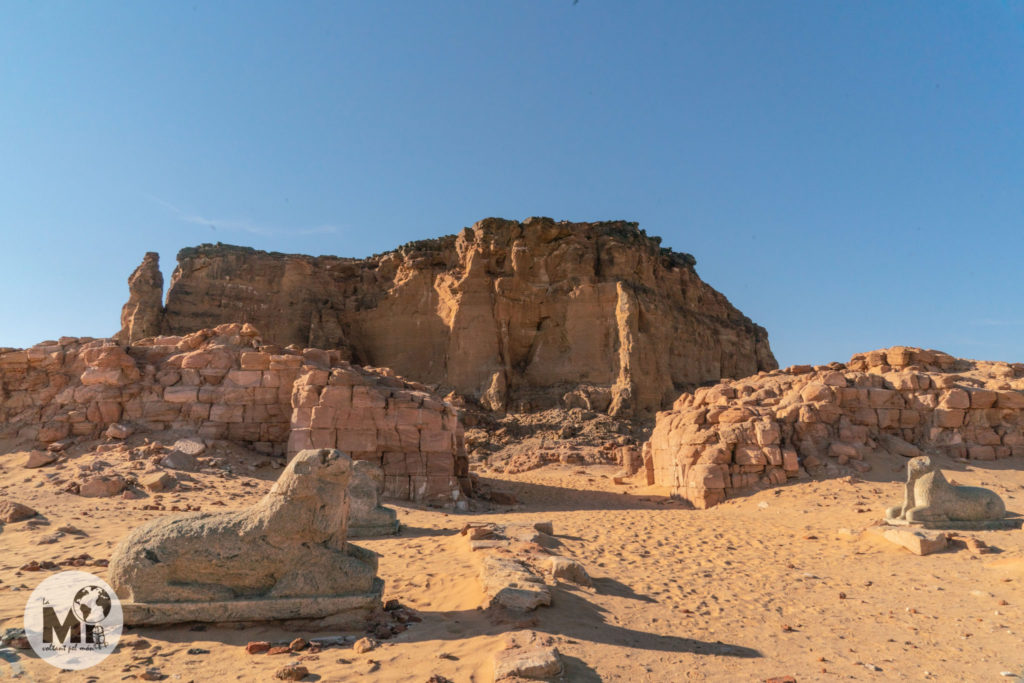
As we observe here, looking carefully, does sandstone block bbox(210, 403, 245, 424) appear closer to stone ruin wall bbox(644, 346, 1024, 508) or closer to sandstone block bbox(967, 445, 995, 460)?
stone ruin wall bbox(644, 346, 1024, 508)

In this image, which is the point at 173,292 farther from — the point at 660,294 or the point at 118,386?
the point at 660,294

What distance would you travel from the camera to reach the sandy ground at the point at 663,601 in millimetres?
4270

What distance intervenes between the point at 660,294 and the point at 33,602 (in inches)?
1358

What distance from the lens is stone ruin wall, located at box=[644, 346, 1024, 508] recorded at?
12844mm

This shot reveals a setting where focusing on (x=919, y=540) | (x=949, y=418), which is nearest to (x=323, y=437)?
(x=919, y=540)

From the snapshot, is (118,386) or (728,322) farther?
(728,322)

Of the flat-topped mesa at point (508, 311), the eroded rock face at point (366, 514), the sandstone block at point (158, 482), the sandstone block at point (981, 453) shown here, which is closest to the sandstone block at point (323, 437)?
the sandstone block at point (158, 482)

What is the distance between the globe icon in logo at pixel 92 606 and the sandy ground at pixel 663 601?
350 millimetres

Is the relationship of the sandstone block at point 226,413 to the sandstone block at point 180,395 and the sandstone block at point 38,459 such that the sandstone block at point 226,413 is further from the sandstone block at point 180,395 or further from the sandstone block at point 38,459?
the sandstone block at point 38,459

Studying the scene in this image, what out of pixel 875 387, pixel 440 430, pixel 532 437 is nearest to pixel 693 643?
pixel 440 430

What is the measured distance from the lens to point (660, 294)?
36500 millimetres

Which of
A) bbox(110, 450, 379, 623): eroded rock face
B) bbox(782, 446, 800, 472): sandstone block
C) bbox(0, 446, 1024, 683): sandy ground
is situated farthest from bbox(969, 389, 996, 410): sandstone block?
bbox(110, 450, 379, 623): eroded rock face

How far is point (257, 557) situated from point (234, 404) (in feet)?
29.5

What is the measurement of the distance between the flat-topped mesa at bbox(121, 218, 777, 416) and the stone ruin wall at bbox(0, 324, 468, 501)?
65.5ft
